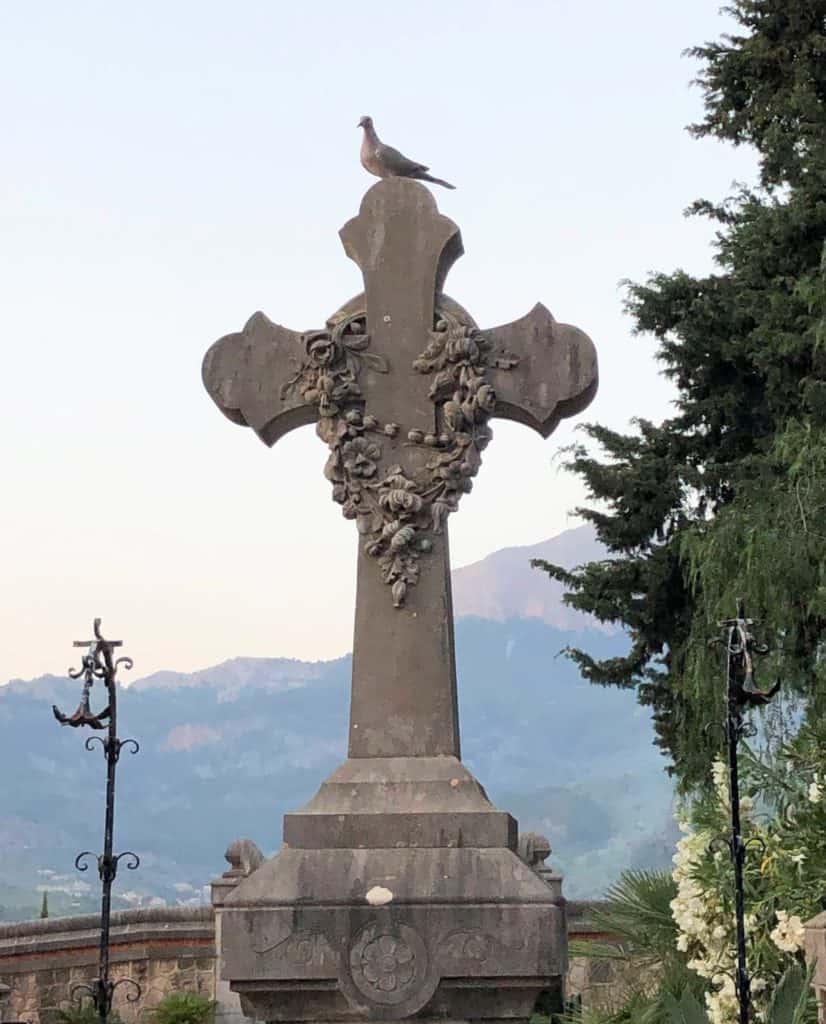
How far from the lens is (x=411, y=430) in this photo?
742cm

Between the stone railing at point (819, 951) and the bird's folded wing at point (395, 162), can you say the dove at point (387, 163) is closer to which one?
the bird's folded wing at point (395, 162)

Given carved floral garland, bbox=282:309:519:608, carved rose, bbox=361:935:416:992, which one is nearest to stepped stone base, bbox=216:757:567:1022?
carved rose, bbox=361:935:416:992

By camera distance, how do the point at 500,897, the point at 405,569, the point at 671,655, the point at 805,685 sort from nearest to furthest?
the point at 500,897
the point at 405,569
the point at 805,685
the point at 671,655

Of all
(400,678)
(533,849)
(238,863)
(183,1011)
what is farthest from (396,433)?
(183,1011)

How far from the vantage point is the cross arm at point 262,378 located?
7.64m

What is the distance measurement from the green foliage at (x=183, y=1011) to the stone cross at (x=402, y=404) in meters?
10.5

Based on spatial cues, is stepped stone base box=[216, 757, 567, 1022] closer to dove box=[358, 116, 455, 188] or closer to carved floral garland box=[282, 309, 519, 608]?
carved floral garland box=[282, 309, 519, 608]

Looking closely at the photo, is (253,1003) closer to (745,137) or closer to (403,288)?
(403,288)

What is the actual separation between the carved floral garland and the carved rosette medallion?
138cm

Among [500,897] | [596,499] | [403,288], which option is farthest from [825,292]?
[500,897]

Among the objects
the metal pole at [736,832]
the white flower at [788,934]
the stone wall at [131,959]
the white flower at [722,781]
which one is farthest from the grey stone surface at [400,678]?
the stone wall at [131,959]

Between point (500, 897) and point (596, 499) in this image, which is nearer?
point (500, 897)

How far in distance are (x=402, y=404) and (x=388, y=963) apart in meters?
2.32

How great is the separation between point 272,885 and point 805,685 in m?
10.0
